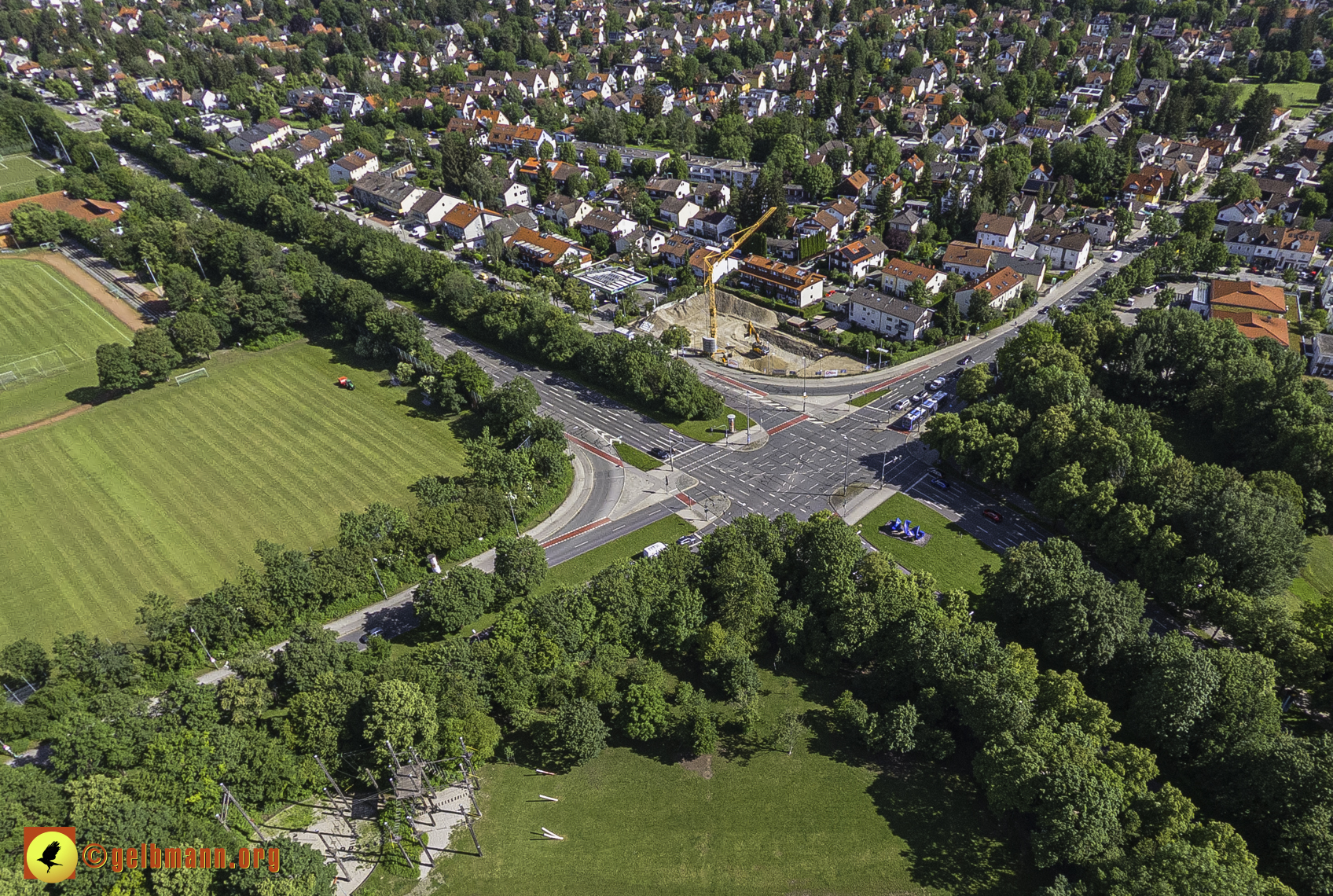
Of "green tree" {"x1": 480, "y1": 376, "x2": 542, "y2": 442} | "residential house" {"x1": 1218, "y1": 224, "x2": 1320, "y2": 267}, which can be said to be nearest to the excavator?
"green tree" {"x1": 480, "y1": 376, "x2": 542, "y2": 442}

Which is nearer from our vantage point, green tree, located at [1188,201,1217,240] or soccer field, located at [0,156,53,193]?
green tree, located at [1188,201,1217,240]

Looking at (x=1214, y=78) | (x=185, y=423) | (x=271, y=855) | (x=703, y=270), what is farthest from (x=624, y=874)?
(x=1214, y=78)

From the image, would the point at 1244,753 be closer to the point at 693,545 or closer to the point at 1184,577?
the point at 1184,577

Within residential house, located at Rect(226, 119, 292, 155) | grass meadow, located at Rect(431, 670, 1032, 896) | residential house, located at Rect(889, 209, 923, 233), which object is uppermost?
residential house, located at Rect(226, 119, 292, 155)

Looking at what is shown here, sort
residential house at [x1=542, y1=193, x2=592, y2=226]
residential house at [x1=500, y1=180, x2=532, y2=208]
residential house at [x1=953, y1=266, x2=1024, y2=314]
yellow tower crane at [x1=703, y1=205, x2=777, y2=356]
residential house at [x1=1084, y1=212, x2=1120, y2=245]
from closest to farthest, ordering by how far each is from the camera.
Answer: yellow tower crane at [x1=703, y1=205, x2=777, y2=356] < residential house at [x1=953, y1=266, x2=1024, y2=314] < residential house at [x1=1084, y1=212, x2=1120, y2=245] < residential house at [x1=542, y1=193, x2=592, y2=226] < residential house at [x1=500, y1=180, x2=532, y2=208]

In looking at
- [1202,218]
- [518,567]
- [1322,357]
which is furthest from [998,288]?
[518,567]

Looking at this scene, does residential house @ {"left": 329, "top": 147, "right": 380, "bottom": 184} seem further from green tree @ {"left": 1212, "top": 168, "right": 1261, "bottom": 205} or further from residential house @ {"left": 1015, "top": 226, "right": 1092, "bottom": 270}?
green tree @ {"left": 1212, "top": 168, "right": 1261, "bottom": 205}
